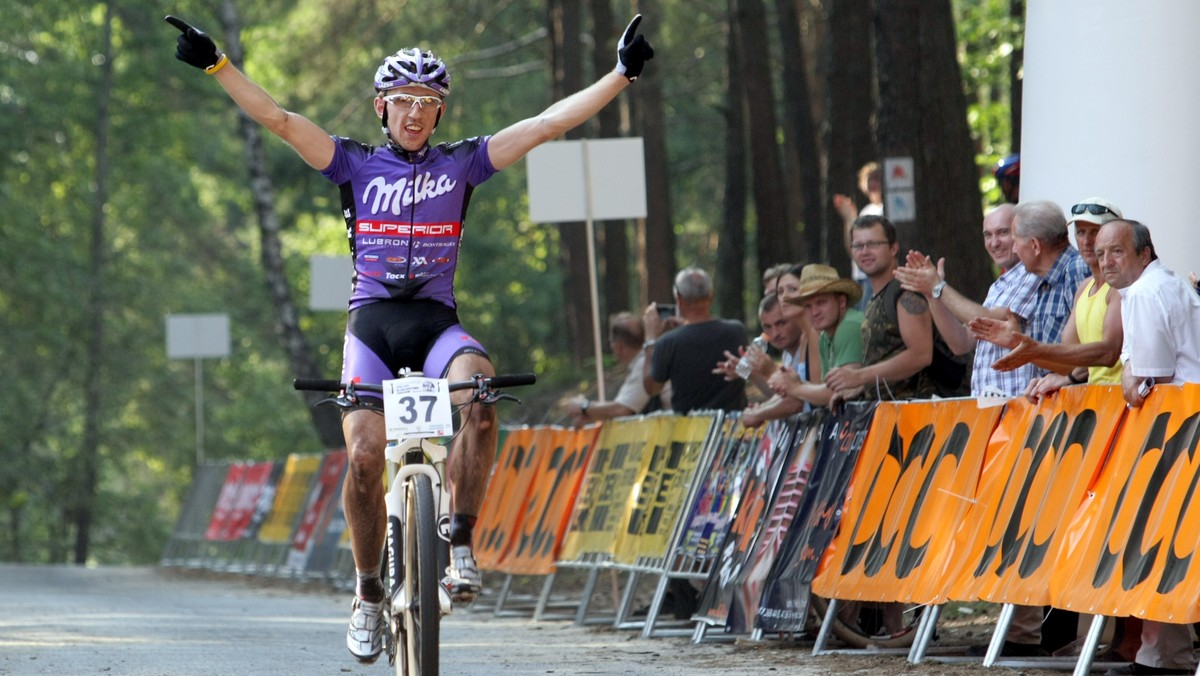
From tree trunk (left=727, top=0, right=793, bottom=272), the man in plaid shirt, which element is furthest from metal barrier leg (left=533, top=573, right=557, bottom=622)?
tree trunk (left=727, top=0, right=793, bottom=272)

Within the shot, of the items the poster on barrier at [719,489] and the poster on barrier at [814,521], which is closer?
the poster on barrier at [814,521]

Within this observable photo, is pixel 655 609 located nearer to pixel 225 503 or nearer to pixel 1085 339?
pixel 1085 339

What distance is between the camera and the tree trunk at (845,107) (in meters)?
22.2

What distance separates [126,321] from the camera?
151ft

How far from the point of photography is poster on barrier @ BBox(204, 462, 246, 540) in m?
26.5

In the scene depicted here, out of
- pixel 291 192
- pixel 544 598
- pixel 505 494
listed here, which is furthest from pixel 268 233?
pixel 544 598

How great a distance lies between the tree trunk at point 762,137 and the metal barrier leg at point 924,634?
18.7 meters

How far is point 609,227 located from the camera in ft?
113

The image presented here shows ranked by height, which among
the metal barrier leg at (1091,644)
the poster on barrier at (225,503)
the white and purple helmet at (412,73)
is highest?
the white and purple helmet at (412,73)

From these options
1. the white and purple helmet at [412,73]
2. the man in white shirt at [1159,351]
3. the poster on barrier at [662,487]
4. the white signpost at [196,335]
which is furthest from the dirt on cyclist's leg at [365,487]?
the white signpost at [196,335]

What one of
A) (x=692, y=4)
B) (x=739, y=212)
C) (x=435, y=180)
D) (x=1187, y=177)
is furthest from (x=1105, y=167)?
(x=692, y=4)

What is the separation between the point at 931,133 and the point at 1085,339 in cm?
717

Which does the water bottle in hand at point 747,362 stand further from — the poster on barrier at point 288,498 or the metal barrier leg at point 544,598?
the poster on barrier at point 288,498

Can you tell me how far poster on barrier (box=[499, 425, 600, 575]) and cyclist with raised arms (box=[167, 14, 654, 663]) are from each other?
6.45m
